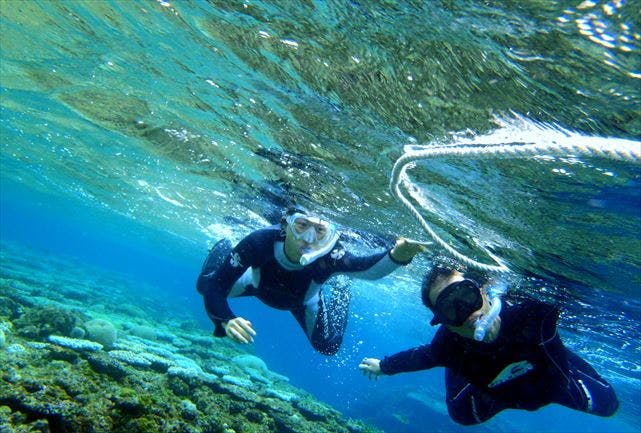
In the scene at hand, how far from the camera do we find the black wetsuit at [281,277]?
6.35 m

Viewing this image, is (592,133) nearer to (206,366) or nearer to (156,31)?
(156,31)

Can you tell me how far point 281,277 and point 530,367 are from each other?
460 centimetres

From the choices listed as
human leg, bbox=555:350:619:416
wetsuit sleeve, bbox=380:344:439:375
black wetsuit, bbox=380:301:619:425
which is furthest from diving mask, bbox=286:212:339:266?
human leg, bbox=555:350:619:416

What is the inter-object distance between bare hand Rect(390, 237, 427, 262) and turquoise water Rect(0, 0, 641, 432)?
2.48 meters

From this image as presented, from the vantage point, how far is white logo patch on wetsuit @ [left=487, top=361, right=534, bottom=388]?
16.0 ft

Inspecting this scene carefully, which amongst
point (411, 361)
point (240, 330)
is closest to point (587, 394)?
point (411, 361)

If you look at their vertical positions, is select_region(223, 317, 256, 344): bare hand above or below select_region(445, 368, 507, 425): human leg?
above

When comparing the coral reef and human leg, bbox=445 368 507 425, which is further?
human leg, bbox=445 368 507 425

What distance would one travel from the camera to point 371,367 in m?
6.70

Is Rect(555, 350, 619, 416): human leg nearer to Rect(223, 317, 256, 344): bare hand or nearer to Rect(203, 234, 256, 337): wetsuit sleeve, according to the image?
Rect(223, 317, 256, 344): bare hand

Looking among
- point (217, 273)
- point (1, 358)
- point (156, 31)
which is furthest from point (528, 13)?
point (1, 358)

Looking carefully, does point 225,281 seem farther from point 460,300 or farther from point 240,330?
point 460,300

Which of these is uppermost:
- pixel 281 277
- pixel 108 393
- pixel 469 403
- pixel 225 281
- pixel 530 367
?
A: pixel 530 367

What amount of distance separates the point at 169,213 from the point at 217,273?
25742 mm
